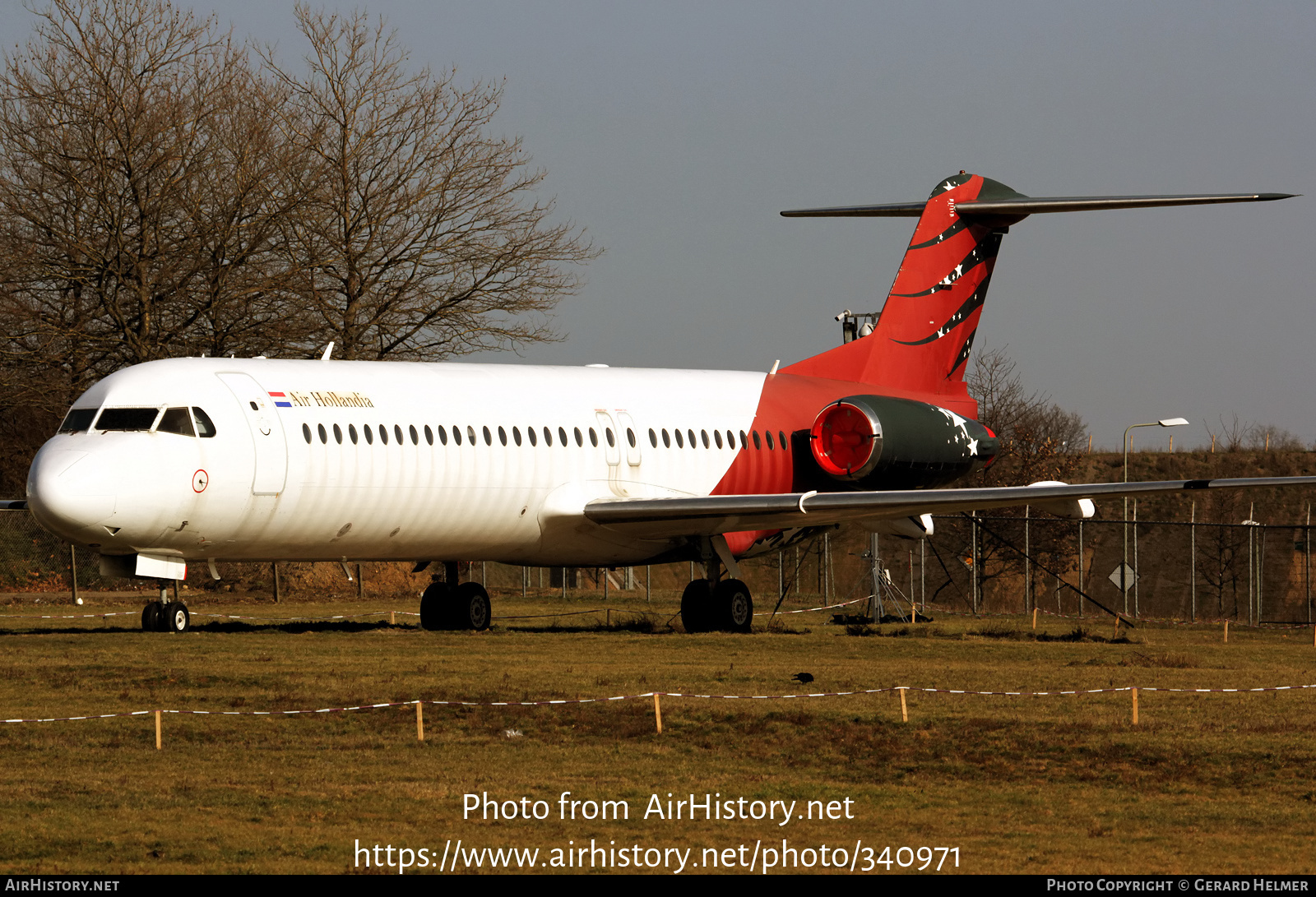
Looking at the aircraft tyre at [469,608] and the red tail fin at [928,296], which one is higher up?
the red tail fin at [928,296]

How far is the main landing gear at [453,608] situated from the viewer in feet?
94.6

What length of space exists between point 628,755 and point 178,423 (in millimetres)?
10713

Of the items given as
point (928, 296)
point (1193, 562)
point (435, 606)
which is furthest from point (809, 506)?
point (1193, 562)

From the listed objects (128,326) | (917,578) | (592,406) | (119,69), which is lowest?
(917,578)

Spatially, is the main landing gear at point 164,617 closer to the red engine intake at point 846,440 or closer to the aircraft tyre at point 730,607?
the aircraft tyre at point 730,607

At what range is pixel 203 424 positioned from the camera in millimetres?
23703

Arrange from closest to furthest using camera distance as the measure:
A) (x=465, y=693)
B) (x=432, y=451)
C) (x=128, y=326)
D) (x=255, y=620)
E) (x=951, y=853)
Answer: (x=951, y=853) → (x=465, y=693) → (x=432, y=451) → (x=255, y=620) → (x=128, y=326)

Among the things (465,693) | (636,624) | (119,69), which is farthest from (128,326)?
(465,693)

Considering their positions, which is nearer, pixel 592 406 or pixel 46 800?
pixel 46 800

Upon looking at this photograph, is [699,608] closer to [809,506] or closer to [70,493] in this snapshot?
[809,506]

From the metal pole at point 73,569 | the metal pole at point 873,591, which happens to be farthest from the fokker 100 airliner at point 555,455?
the metal pole at point 73,569

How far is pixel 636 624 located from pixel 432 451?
6.65 metres

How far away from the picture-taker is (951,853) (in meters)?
11.1

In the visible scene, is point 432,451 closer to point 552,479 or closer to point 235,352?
point 552,479
